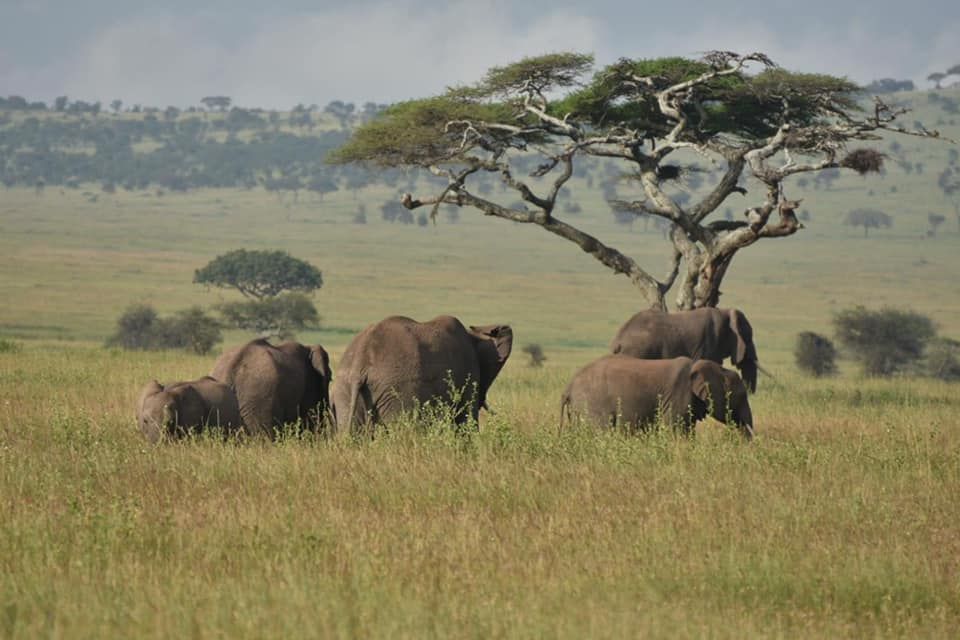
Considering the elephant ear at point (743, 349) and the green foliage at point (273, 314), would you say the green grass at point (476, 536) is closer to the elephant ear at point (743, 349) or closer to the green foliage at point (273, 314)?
the elephant ear at point (743, 349)

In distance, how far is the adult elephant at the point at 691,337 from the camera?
60.4 ft

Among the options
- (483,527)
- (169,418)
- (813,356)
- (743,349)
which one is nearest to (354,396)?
(169,418)

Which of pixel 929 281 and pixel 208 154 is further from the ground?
pixel 208 154

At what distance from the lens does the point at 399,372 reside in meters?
12.6

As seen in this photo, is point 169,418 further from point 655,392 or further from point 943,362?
point 943,362

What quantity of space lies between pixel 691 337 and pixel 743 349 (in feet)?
Answer: 3.31

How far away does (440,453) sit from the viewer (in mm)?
11188

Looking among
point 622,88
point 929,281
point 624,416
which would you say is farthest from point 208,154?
point 624,416

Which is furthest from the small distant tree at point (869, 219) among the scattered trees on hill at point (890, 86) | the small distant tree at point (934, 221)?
the scattered trees on hill at point (890, 86)

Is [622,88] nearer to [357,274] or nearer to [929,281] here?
[357,274]

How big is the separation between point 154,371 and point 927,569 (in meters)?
17.1

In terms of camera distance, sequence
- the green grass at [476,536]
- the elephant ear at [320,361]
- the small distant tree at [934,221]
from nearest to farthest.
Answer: the green grass at [476,536]
the elephant ear at [320,361]
the small distant tree at [934,221]

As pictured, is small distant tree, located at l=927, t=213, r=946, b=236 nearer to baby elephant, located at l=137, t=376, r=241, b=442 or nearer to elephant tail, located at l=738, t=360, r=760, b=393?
elephant tail, located at l=738, t=360, r=760, b=393

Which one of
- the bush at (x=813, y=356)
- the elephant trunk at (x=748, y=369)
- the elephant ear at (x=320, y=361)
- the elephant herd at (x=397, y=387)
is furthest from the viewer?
the bush at (x=813, y=356)
